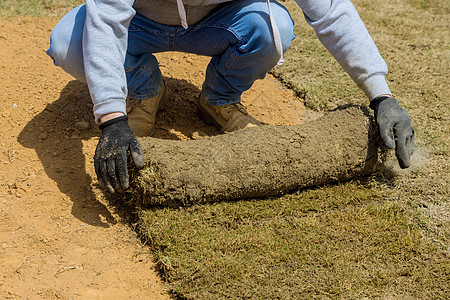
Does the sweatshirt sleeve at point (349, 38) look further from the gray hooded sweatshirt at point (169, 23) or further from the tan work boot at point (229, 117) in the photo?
the tan work boot at point (229, 117)

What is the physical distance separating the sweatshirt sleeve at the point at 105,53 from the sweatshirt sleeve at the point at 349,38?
3.43 feet

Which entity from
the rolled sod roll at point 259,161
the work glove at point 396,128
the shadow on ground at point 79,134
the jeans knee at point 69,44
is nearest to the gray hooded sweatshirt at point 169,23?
the work glove at point 396,128

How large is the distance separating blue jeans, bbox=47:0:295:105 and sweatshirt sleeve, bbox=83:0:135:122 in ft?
1.49

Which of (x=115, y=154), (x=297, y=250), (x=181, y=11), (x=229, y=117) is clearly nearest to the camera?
(x=115, y=154)

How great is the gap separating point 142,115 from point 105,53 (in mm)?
825

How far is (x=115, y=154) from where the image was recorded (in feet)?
6.68

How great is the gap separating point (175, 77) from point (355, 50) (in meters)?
1.65

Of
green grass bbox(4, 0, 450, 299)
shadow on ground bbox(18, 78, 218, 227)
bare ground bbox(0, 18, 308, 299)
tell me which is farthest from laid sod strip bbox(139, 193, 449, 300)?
shadow on ground bbox(18, 78, 218, 227)

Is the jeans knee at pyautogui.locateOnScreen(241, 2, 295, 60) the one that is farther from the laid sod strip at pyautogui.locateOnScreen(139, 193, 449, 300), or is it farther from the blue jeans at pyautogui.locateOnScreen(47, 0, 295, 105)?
the laid sod strip at pyautogui.locateOnScreen(139, 193, 449, 300)

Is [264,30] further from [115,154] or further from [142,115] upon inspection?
[115,154]

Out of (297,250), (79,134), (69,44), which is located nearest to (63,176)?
(79,134)

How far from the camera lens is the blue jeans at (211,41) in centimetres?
255

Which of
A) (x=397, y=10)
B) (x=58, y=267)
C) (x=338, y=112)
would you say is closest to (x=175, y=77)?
(x=338, y=112)

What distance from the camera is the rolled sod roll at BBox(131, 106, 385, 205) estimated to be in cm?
225
